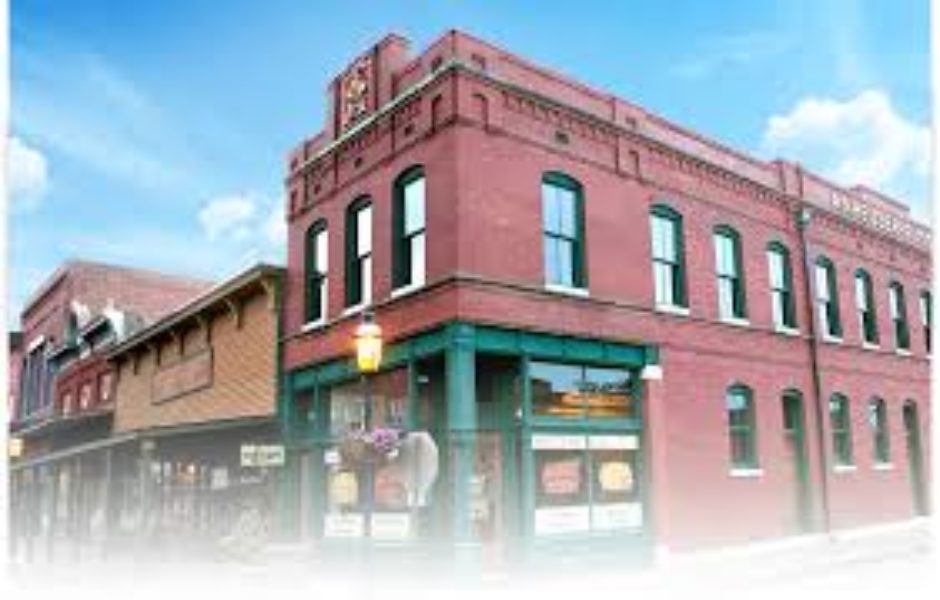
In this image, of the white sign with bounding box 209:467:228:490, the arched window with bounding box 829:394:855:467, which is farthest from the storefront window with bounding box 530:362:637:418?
the white sign with bounding box 209:467:228:490

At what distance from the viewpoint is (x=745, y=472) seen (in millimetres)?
17562

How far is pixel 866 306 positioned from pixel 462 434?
13596mm

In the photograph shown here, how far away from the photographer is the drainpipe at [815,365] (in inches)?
757

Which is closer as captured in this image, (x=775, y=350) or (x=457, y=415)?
(x=457, y=415)

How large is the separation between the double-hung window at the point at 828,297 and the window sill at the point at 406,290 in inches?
411

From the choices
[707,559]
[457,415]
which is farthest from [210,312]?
[707,559]

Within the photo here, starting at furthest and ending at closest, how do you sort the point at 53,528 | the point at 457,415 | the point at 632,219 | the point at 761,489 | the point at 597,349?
the point at 53,528 → the point at 761,489 → the point at 632,219 → the point at 597,349 → the point at 457,415

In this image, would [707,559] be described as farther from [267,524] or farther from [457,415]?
[267,524]

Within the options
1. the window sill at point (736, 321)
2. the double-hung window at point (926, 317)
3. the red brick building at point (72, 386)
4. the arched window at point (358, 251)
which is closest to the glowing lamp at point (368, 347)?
the arched window at point (358, 251)

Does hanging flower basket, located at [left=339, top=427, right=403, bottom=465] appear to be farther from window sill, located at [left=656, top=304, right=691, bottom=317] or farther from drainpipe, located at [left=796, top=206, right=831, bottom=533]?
drainpipe, located at [left=796, top=206, right=831, bottom=533]

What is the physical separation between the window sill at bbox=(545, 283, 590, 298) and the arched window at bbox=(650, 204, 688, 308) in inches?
88.2

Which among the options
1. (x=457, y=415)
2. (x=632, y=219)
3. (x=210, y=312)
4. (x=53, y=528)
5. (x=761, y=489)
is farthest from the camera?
(x=53, y=528)

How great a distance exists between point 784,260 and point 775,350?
227 cm

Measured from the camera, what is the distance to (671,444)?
53.2 ft
